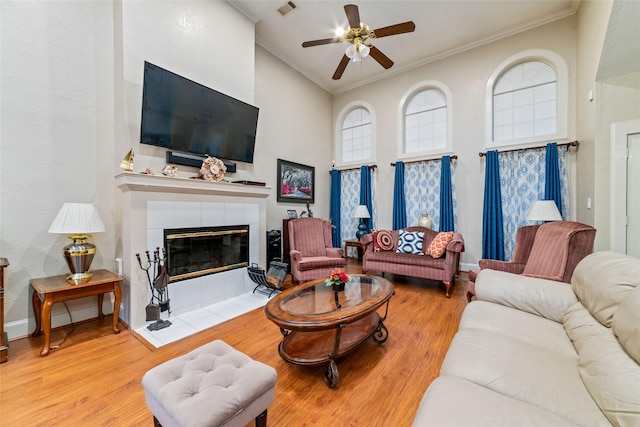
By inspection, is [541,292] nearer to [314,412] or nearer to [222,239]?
[314,412]

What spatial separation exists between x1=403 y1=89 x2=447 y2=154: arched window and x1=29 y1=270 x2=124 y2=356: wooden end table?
4987 mm

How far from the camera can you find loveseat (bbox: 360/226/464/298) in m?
3.45

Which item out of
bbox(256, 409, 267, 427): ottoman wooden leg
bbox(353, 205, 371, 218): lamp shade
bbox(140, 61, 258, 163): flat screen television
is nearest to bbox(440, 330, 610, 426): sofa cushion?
bbox(256, 409, 267, 427): ottoman wooden leg

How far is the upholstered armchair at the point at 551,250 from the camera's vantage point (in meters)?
2.25

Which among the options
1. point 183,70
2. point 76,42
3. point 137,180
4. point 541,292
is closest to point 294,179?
point 183,70

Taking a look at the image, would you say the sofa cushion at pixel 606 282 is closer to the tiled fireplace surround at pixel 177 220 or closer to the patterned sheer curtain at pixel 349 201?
the tiled fireplace surround at pixel 177 220

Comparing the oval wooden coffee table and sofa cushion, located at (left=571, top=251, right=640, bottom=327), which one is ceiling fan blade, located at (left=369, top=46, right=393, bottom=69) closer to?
the oval wooden coffee table

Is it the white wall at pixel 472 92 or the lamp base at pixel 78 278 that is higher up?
the white wall at pixel 472 92

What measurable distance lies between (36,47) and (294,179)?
357 cm

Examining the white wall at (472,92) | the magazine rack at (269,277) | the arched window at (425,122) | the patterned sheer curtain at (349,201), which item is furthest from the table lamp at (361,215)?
the magazine rack at (269,277)

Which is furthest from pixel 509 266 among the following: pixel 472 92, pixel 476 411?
pixel 472 92

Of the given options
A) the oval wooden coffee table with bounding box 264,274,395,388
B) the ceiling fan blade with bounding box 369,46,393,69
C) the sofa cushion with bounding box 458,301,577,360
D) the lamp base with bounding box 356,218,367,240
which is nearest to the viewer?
the sofa cushion with bounding box 458,301,577,360

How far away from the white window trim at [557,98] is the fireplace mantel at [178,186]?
156 inches

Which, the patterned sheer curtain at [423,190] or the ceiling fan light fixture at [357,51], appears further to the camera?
the patterned sheer curtain at [423,190]
